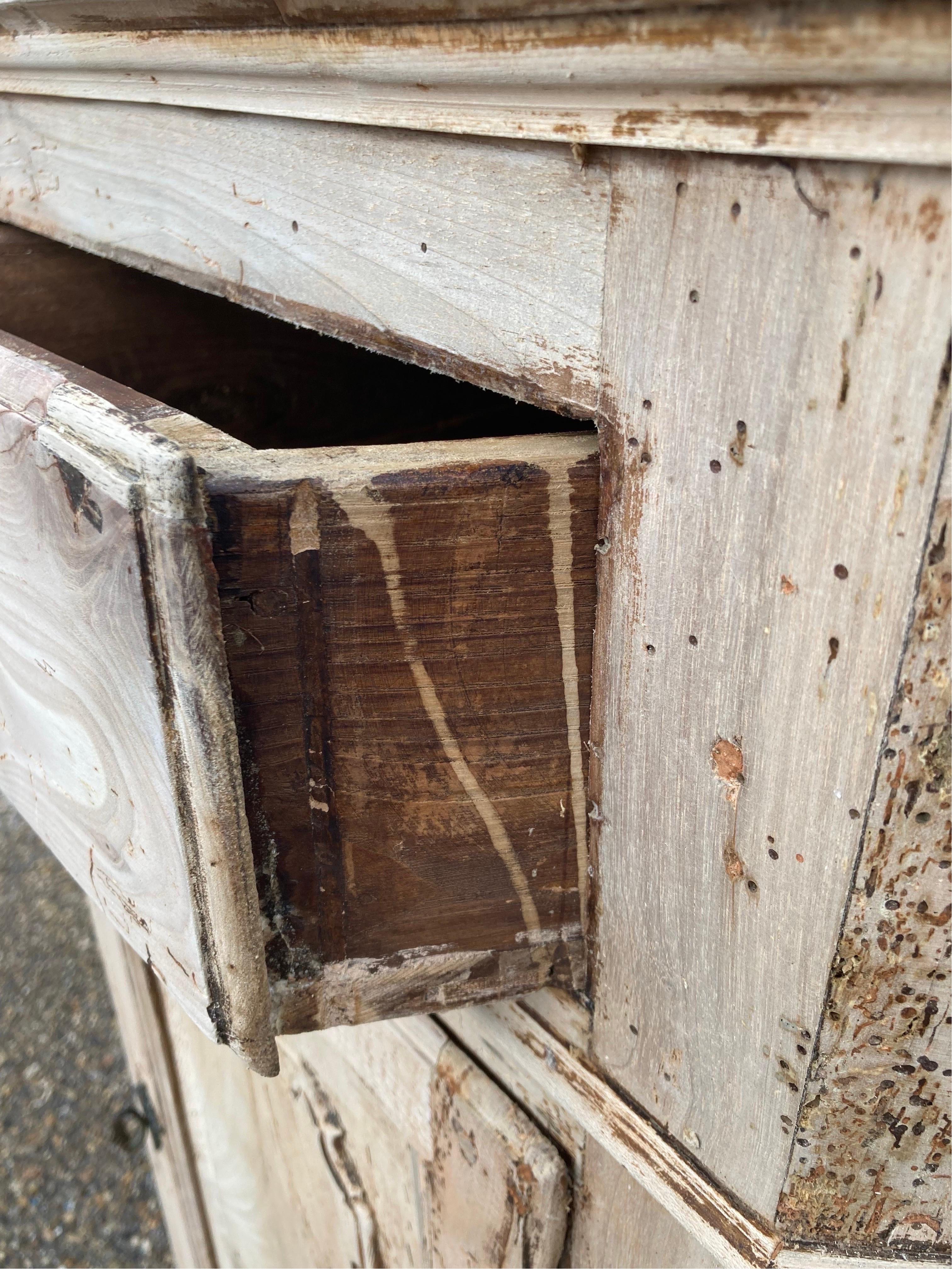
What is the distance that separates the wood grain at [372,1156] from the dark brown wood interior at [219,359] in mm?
718

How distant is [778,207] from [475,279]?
0.72 ft

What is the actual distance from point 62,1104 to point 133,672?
9.99ft

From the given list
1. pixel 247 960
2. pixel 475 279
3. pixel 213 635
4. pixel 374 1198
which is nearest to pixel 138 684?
pixel 213 635

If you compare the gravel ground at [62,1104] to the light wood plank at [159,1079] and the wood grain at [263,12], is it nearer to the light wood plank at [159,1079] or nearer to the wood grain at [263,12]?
the light wood plank at [159,1079]

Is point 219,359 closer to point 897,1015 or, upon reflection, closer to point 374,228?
point 374,228

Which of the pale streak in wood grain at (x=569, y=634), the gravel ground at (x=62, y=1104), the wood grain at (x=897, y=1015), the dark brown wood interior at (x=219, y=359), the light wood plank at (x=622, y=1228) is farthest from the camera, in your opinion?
the gravel ground at (x=62, y=1104)

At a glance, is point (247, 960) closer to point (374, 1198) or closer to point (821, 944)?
point (821, 944)

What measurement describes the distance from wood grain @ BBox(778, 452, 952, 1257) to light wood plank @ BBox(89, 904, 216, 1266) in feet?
4.44

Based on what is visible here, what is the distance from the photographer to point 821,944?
1.86ft

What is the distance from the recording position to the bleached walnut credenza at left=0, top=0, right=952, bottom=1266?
45 cm

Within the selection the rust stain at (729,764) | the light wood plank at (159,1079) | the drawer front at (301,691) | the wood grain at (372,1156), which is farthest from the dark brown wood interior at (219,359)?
the light wood plank at (159,1079)

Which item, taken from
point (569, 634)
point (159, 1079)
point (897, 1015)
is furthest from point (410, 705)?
point (159, 1079)

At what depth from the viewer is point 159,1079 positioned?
188 cm

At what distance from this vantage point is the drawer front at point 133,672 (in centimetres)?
52
